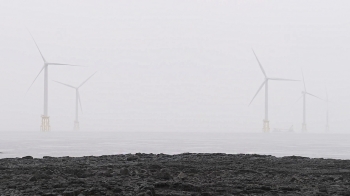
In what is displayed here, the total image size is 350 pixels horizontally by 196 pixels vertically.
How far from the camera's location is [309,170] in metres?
20.0

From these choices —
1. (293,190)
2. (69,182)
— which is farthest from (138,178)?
(293,190)

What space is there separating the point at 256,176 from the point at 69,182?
21.5 feet

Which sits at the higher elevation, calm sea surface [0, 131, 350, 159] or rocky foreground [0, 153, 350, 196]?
rocky foreground [0, 153, 350, 196]

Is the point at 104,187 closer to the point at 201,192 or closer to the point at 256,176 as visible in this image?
the point at 201,192

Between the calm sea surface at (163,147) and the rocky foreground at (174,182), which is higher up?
the rocky foreground at (174,182)

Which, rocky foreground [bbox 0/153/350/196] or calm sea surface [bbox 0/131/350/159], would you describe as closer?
rocky foreground [bbox 0/153/350/196]

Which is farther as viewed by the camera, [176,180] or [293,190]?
[176,180]

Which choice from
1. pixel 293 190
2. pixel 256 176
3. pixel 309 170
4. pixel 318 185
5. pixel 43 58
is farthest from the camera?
pixel 43 58

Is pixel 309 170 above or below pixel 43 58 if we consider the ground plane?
below

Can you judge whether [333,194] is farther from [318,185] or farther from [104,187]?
[104,187]

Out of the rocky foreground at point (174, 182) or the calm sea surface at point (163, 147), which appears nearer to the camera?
the rocky foreground at point (174, 182)

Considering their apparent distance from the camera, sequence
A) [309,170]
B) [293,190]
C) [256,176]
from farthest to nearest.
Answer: [309,170] → [256,176] → [293,190]

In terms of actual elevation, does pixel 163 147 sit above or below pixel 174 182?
below

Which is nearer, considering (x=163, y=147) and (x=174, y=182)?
(x=174, y=182)
